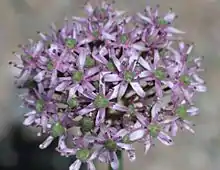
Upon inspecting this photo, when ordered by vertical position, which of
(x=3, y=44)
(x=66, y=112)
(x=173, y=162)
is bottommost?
(x=173, y=162)

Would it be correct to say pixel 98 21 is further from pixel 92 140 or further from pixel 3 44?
pixel 3 44

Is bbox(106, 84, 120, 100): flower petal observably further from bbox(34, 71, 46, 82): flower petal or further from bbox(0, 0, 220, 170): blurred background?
bbox(0, 0, 220, 170): blurred background

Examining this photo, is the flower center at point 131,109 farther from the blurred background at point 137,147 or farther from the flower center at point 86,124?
the blurred background at point 137,147

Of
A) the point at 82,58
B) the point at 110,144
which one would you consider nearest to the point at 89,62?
the point at 82,58

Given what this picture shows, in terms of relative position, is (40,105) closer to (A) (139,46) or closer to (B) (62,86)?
(B) (62,86)

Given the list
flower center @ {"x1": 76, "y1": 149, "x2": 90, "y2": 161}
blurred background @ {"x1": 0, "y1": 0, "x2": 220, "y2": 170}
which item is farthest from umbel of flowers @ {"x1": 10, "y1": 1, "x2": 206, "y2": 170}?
blurred background @ {"x1": 0, "y1": 0, "x2": 220, "y2": 170}

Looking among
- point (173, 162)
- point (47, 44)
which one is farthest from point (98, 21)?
point (173, 162)
